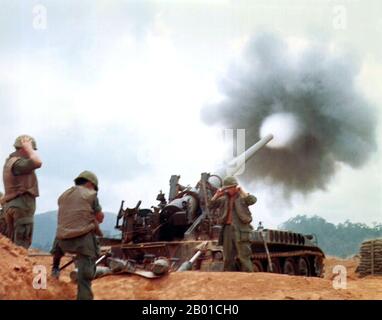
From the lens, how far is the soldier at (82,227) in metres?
4.77

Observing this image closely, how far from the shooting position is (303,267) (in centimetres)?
1251

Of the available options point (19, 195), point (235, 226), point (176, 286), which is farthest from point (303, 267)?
point (19, 195)

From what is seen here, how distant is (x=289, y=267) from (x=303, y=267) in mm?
970

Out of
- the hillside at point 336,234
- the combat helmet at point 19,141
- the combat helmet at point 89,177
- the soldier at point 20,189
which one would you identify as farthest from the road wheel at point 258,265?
the hillside at point 336,234

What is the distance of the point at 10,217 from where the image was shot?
18.4 ft

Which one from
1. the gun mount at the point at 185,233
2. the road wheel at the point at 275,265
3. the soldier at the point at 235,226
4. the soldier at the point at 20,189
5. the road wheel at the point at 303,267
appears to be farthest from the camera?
the road wheel at the point at 303,267

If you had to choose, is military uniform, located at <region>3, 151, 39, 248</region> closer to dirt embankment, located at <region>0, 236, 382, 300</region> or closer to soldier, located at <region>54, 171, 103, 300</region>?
dirt embankment, located at <region>0, 236, 382, 300</region>

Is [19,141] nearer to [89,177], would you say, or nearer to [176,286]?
[89,177]

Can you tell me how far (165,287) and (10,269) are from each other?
2.16m

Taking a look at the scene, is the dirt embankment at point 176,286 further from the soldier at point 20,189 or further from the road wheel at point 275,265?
the road wheel at point 275,265

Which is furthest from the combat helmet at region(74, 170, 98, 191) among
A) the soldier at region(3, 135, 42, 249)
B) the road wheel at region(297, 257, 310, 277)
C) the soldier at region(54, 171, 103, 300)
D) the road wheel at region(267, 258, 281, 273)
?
the road wheel at region(297, 257, 310, 277)

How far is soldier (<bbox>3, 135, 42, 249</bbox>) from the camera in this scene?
548 cm

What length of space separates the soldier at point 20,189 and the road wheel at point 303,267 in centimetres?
801
